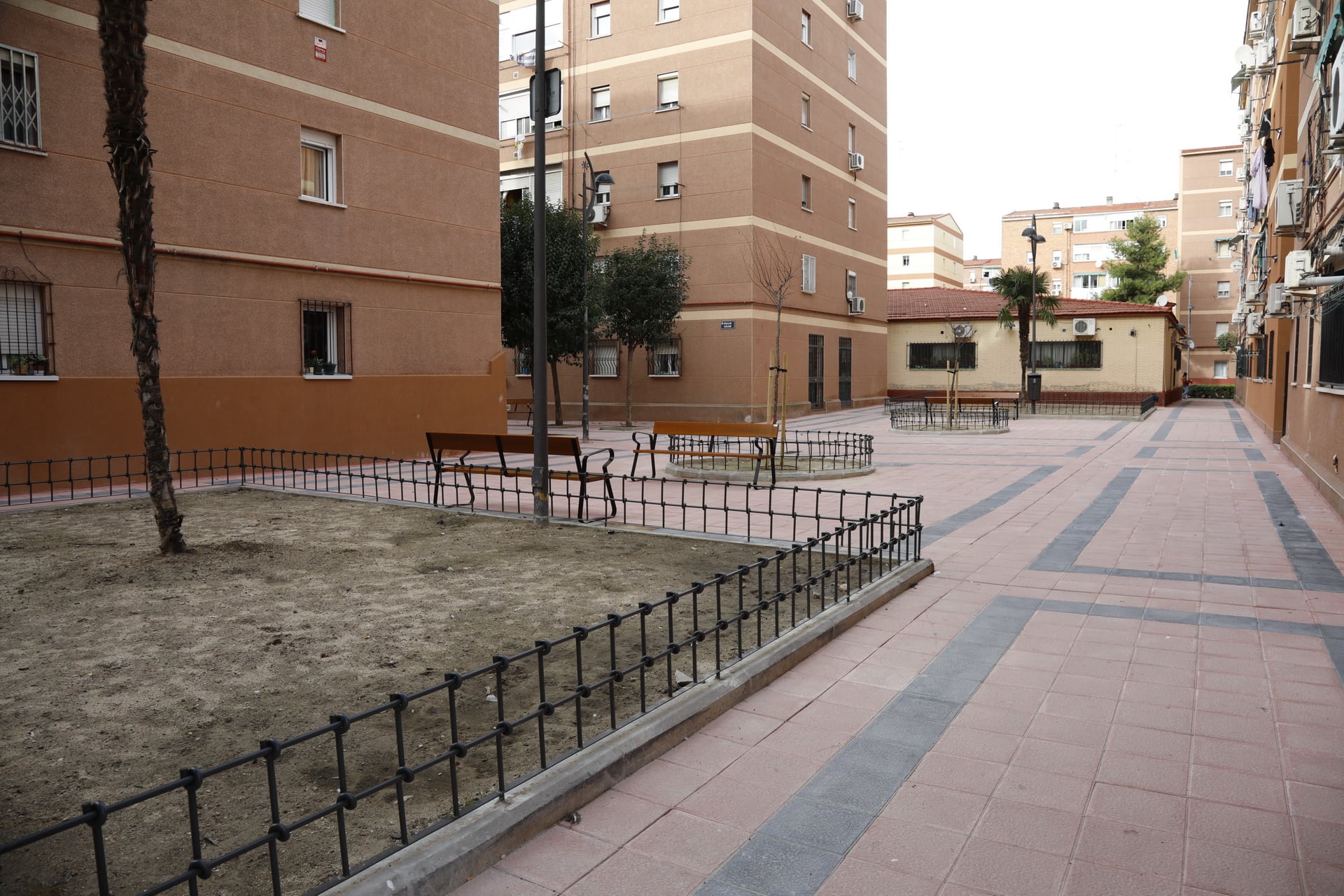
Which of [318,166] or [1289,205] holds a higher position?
[318,166]

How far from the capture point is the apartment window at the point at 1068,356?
118 ft

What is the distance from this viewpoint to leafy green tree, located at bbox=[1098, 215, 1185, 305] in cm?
5169

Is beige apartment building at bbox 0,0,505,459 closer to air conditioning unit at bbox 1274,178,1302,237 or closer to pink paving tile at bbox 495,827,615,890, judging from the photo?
pink paving tile at bbox 495,827,615,890

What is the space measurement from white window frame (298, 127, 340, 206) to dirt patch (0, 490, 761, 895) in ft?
27.2

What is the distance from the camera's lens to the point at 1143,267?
5188 cm

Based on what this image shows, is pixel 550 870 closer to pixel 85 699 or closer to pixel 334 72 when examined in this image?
pixel 85 699

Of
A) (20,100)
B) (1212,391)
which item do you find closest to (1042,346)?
(1212,391)

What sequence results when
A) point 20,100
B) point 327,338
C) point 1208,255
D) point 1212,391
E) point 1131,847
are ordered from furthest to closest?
1. point 1208,255
2. point 1212,391
3. point 327,338
4. point 20,100
5. point 1131,847

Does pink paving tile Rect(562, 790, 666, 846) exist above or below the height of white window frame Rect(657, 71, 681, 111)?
below

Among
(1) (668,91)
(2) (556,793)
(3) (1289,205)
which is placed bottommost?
(2) (556,793)

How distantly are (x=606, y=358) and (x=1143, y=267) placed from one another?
36933 millimetres

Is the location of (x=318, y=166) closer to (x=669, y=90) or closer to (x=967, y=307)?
(x=669, y=90)

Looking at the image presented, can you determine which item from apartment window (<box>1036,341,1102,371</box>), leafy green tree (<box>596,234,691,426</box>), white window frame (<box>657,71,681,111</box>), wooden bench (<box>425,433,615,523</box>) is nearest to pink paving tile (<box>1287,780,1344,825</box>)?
wooden bench (<box>425,433,615,523</box>)

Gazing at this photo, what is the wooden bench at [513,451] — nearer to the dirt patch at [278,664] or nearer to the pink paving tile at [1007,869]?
the dirt patch at [278,664]
